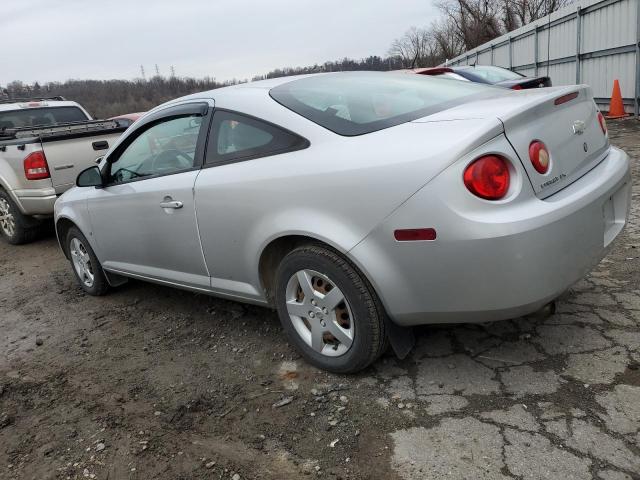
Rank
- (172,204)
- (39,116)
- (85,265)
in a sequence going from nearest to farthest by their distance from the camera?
(172,204), (85,265), (39,116)

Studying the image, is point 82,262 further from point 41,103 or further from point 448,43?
point 448,43

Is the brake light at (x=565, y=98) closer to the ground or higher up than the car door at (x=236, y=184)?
higher up

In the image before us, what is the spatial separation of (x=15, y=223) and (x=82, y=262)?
2730mm

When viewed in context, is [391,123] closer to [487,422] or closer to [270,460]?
[487,422]

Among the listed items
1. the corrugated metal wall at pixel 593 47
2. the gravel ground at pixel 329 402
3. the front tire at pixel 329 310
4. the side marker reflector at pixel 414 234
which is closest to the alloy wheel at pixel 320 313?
the front tire at pixel 329 310

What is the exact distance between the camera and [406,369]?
2.92 metres

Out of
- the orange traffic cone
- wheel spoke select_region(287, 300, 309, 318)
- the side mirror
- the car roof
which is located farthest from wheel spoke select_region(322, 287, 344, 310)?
the orange traffic cone

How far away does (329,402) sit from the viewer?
2703 millimetres

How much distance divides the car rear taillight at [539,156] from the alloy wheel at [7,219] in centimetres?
637

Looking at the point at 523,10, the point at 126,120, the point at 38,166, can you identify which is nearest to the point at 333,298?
the point at 38,166

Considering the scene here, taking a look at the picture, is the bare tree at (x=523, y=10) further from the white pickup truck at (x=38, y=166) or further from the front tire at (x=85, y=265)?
the front tire at (x=85, y=265)

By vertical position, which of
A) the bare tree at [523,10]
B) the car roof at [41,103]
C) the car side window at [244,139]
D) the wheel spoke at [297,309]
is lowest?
the wheel spoke at [297,309]

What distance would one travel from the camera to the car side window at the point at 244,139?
2.85m

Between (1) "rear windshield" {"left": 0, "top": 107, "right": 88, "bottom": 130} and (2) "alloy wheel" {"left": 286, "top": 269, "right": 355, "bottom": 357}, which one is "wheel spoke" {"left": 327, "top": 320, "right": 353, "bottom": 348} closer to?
(2) "alloy wheel" {"left": 286, "top": 269, "right": 355, "bottom": 357}
